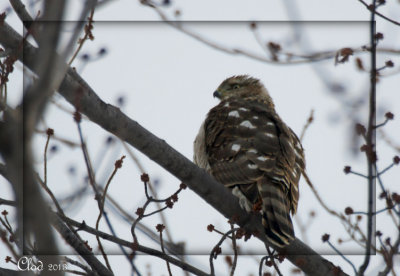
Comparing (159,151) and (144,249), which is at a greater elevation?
(159,151)

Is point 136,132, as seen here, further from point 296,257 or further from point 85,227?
point 296,257

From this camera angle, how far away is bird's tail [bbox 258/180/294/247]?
13.1ft

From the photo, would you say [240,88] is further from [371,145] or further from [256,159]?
[371,145]

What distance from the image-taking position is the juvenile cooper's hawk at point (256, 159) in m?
4.20

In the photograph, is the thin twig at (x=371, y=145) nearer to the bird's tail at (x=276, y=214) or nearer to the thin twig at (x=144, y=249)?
the bird's tail at (x=276, y=214)

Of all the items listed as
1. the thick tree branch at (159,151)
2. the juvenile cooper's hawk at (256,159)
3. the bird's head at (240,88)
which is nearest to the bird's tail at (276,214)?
the juvenile cooper's hawk at (256,159)

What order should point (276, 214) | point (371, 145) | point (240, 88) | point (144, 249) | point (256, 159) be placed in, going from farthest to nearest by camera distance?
point (240, 88)
point (256, 159)
point (276, 214)
point (144, 249)
point (371, 145)

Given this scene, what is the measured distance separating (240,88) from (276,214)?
3440 mm

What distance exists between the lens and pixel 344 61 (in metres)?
3.71

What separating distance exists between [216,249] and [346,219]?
186 centimetres

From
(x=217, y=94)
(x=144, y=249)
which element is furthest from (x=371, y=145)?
(x=217, y=94)

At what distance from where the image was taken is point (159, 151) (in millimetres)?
3430

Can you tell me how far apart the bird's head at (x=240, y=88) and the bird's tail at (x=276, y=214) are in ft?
9.33

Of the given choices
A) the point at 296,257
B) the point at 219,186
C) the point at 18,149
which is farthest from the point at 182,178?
the point at 18,149
